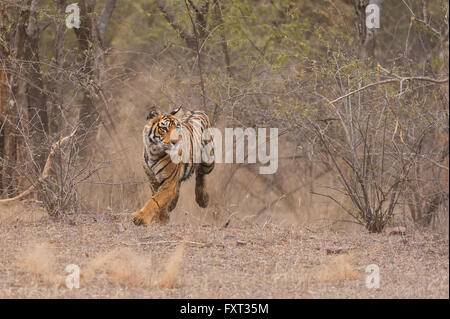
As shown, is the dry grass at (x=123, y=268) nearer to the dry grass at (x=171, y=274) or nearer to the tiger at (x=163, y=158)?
the dry grass at (x=171, y=274)

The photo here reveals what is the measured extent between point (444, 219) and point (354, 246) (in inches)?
67.8

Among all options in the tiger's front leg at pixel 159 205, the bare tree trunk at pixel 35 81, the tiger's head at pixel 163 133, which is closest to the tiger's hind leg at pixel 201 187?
the tiger's front leg at pixel 159 205

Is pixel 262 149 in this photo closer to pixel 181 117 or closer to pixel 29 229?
Result: pixel 181 117

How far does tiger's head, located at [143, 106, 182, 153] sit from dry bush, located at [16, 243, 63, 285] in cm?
233

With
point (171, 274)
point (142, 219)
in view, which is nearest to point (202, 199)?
point (142, 219)

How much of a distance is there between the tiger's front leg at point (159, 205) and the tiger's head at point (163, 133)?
1.26 ft

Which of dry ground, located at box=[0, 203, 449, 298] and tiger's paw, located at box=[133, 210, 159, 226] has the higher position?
tiger's paw, located at box=[133, 210, 159, 226]

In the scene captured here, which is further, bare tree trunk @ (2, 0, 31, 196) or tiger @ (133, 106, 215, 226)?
bare tree trunk @ (2, 0, 31, 196)

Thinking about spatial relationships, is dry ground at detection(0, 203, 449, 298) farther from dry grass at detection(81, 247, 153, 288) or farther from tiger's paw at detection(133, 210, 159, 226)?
tiger's paw at detection(133, 210, 159, 226)

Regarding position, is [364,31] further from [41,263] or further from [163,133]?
[41,263]

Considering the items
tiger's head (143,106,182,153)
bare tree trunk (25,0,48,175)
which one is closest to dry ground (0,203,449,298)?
tiger's head (143,106,182,153)

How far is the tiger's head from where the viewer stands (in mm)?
8445

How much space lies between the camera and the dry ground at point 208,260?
5500mm
